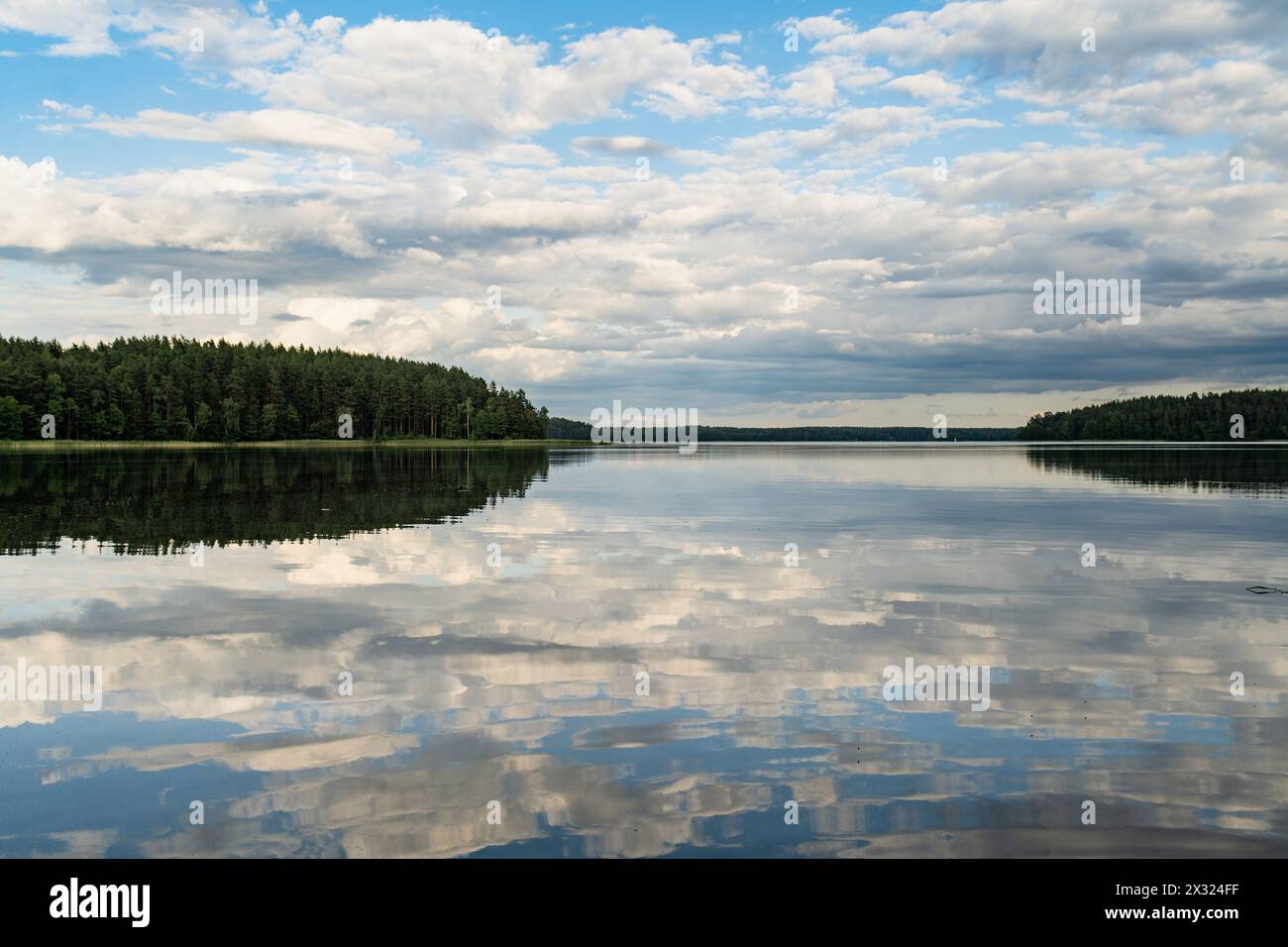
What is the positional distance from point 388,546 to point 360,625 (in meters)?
13.0

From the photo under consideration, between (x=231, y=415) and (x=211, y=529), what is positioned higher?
(x=231, y=415)

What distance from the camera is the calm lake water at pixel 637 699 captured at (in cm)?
984

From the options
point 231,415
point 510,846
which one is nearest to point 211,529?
point 510,846

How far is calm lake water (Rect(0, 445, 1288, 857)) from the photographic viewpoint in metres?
9.84

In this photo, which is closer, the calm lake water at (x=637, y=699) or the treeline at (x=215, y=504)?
the calm lake water at (x=637, y=699)

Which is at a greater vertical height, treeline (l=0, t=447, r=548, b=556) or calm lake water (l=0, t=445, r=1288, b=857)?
treeline (l=0, t=447, r=548, b=556)

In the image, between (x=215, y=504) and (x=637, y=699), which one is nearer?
(x=637, y=699)

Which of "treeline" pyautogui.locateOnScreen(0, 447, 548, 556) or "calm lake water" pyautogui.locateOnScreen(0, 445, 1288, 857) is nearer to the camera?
"calm lake water" pyautogui.locateOnScreen(0, 445, 1288, 857)

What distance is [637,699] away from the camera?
14445 mm

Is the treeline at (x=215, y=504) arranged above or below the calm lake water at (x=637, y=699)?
above

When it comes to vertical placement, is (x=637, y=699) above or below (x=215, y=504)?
below
